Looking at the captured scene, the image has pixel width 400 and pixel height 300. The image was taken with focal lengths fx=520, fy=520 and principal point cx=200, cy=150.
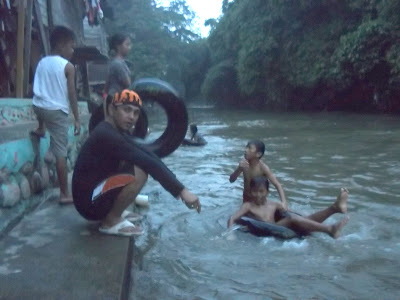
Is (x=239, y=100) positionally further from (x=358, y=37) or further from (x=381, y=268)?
(x=381, y=268)

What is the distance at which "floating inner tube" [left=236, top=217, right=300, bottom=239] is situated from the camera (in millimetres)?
4559

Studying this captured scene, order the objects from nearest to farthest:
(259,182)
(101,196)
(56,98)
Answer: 1. (101,196)
2. (56,98)
3. (259,182)

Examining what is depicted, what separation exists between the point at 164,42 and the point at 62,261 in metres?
35.9

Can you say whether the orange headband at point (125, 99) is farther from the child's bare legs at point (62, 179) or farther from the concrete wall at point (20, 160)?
the child's bare legs at point (62, 179)

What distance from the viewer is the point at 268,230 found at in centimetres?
461

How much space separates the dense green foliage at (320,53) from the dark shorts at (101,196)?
1631 centimetres

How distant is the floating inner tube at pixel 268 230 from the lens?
15.0ft

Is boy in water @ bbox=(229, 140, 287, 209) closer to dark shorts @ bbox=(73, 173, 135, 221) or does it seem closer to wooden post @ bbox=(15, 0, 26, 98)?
dark shorts @ bbox=(73, 173, 135, 221)

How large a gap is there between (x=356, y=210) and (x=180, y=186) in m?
2.90

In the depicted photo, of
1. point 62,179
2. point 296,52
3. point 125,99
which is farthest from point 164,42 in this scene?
point 125,99

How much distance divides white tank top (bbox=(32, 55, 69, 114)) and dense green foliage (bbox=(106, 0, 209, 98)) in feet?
75.8

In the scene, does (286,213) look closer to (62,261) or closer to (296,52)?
(62,261)

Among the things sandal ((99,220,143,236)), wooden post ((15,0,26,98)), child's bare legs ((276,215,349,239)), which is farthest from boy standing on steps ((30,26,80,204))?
wooden post ((15,0,26,98))

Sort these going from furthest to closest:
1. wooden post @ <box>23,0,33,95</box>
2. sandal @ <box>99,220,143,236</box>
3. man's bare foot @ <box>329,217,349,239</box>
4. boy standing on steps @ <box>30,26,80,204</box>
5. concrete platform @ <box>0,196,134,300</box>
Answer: wooden post @ <box>23,0,33,95</box>
boy standing on steps @ <box>30,26,80,204</box>
man's bare foot @ <box>329,217,349,239</box>
sandal @ <box>99,220,143,236</box>
concrete platform @ <box>0,196,134,300</box>
